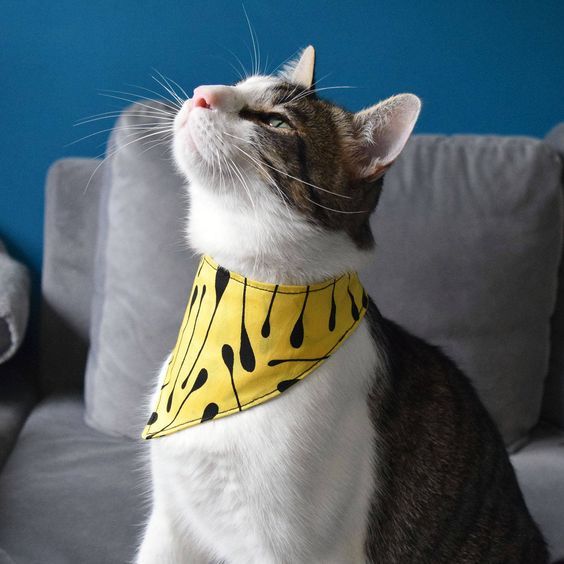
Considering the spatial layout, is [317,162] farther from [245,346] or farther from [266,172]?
[245,346]

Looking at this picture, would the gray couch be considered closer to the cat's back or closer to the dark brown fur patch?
the cat's back

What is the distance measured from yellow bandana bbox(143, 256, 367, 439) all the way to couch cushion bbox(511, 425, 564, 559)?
68 cm

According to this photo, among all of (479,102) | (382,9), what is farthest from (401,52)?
(479,102)

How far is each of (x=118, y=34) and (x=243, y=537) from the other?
137 centimetres

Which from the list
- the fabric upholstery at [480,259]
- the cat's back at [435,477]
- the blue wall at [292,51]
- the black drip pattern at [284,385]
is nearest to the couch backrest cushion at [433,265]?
the fabric upholstery at [480,259]

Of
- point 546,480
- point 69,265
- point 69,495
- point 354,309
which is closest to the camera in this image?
point 354,309

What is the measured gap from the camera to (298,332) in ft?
3.07

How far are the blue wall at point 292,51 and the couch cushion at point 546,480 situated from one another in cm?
84

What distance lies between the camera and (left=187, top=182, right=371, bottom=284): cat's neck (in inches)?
35.4

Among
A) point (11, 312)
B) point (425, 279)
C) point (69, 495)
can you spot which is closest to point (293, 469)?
point (69, 495)

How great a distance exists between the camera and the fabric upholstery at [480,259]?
1.54m

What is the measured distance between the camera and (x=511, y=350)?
5.18 ft

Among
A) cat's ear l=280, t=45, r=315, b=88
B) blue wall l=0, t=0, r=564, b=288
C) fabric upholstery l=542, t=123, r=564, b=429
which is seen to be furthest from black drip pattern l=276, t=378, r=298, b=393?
blue wall l=0, t=0, r=564, b=288

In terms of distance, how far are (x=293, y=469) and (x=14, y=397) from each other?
1.06 m
